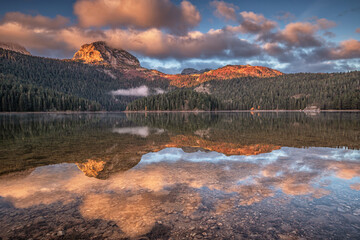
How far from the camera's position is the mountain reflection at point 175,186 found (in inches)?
237

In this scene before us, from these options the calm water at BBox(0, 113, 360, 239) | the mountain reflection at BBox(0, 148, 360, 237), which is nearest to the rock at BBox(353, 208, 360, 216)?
the calm water at BBox(0, 113, 360, 239)

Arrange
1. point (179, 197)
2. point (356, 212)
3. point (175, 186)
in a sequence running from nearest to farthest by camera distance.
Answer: point (356, 212) → point (179, 197) → point (175, 186)

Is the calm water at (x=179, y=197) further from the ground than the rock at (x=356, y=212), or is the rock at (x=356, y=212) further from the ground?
the rock at (x=356, y=212)

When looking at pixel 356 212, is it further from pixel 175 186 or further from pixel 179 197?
pixel 175 186

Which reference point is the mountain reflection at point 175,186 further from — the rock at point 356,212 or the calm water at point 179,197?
the rock at point 356,212

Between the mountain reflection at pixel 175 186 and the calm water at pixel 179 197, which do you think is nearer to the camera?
the calm water at pixel 179 197

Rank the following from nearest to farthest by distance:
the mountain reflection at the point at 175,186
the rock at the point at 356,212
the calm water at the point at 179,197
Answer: the calm water at the point at 179,197
the rock at the point at 356,212
the mountain reflection at the point at 175,186

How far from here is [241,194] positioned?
7051 mm

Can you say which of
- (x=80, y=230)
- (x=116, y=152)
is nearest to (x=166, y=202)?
(x=80, y=230)

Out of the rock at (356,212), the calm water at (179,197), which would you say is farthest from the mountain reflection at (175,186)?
the rock at (356,212)

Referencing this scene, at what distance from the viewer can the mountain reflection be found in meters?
6.02

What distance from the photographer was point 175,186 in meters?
7.85

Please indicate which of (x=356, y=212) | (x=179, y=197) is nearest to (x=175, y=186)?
(x=179, y=197)

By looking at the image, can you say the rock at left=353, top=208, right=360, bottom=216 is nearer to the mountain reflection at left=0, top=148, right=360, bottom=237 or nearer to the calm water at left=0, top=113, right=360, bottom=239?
the calm water at left=0, top=113, right=360, bottom=239
